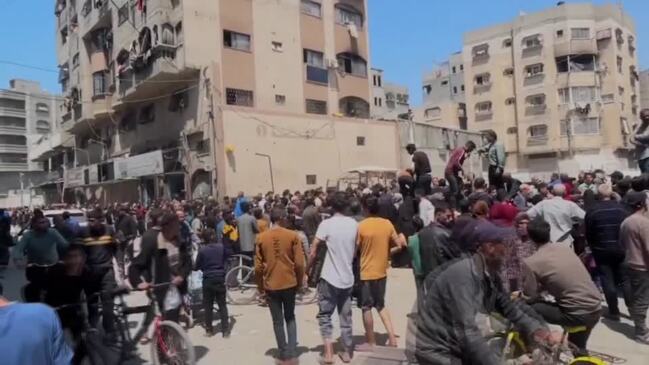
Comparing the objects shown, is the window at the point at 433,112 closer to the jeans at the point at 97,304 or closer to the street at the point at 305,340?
the street at the point at 305,340

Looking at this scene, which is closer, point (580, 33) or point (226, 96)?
point (226, 96)

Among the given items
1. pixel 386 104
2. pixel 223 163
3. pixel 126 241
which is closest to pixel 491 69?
pixel 386 104

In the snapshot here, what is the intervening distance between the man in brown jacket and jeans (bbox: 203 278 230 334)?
1647mm

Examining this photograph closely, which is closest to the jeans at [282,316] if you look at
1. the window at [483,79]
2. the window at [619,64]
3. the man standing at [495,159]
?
the man standing at [495,159]

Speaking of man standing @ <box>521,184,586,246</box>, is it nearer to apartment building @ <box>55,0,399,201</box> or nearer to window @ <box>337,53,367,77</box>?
apartment building @ <box>55,0,399,201</box>

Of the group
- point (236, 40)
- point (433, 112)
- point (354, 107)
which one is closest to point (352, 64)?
point (354, 107)

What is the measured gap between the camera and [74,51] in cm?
3978

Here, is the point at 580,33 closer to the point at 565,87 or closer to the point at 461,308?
the point at 565,87

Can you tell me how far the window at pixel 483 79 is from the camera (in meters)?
55.5

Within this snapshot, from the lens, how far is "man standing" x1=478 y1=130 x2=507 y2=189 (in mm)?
11094

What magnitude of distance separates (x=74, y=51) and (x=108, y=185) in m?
12.0

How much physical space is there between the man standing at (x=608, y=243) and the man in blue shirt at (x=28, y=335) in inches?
274

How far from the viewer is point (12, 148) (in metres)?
79.9

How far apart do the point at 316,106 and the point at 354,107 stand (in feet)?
11.9
